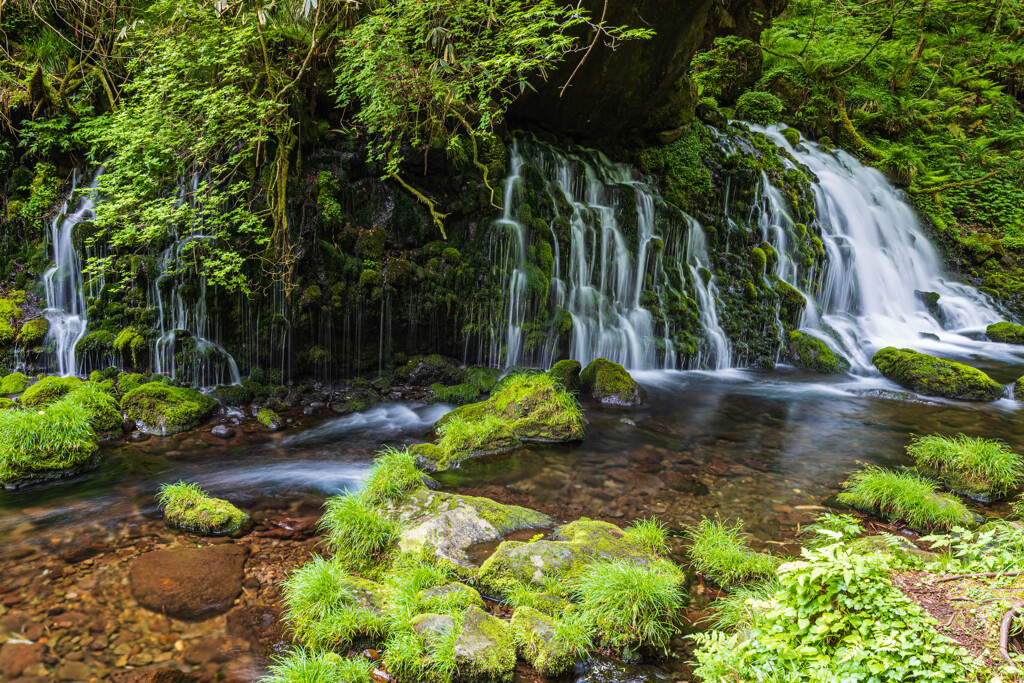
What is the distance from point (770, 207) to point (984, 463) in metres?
10.1

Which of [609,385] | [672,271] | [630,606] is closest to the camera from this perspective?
[630,606]

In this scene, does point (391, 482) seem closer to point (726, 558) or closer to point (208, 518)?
point (208, 518)

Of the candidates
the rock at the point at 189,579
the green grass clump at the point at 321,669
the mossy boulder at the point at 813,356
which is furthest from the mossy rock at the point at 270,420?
the mossy boulder at the point at 813,356

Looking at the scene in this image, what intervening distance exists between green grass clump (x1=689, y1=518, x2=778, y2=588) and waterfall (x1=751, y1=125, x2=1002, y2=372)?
347 inches

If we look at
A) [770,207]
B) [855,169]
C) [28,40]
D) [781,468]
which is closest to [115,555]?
[781,468]

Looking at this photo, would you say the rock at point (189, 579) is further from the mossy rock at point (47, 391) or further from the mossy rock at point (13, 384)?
the mossy rock at point (13, 384)

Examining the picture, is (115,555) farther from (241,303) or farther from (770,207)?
(770,207)

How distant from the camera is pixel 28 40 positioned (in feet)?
32.8

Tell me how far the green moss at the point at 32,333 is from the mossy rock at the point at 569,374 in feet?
26.6

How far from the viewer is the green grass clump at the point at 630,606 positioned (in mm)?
3404

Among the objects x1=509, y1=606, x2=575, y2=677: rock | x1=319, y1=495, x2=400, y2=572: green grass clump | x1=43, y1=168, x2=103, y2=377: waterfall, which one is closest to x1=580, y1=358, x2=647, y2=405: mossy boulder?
x1=319, y1=495, x2=400, y2=572: green grass clump

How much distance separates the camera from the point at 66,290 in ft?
28.7

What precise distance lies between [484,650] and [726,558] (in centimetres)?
213

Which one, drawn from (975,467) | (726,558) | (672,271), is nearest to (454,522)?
(726,558)
